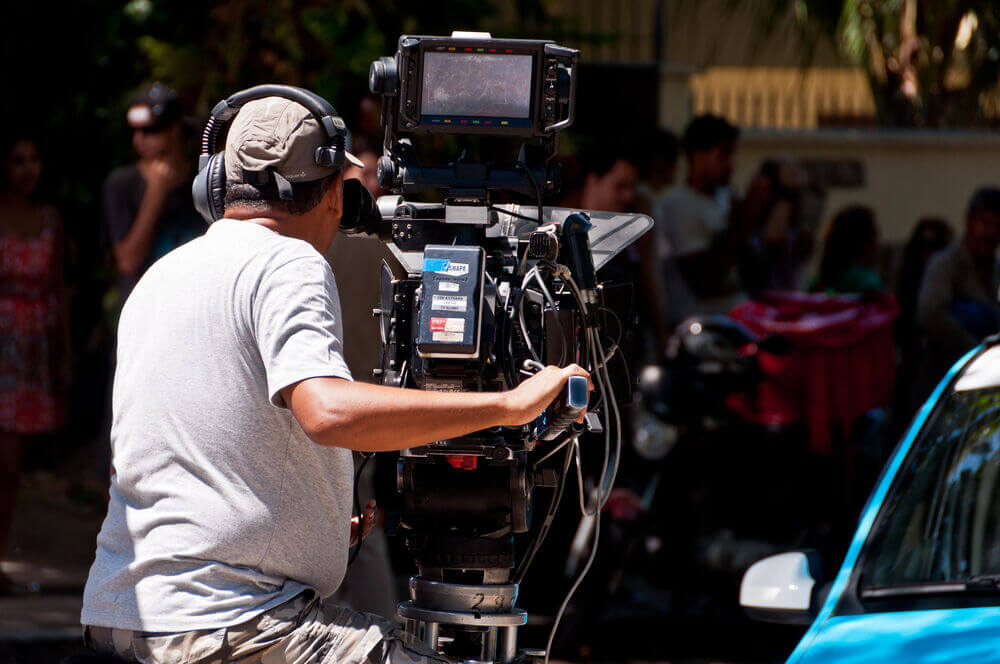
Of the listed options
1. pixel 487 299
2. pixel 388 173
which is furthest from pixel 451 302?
pixel 388 173

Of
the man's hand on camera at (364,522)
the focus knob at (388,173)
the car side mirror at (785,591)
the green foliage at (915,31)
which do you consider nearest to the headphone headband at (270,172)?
the focus knob at (388,173)

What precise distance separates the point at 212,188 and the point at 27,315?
3.88 m

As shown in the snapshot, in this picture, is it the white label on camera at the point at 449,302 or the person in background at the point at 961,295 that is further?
the person in background at the point at 961,295

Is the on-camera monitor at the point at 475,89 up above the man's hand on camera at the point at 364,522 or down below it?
above

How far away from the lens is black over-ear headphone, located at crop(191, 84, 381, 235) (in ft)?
9.26

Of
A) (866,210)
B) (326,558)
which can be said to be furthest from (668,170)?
(326,558)

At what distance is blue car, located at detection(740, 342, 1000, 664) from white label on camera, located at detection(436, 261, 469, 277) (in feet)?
3.89

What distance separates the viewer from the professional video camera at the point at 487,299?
2.95 meters

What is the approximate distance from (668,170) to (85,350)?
4055 mm

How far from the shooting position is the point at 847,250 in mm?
8281

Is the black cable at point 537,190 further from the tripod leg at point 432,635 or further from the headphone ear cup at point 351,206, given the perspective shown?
the tripod leg at point 432,635

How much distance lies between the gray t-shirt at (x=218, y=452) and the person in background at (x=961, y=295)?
17.4 ft

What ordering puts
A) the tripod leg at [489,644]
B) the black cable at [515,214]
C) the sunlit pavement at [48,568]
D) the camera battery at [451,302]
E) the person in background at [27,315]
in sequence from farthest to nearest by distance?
the person in background at [27,315]
the sunlit pavement at [48,568]
the black cable at [515,214]
the tripod leg at [489,644]
the camera battery at [451,302]

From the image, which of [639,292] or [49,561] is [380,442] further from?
[49,561]
